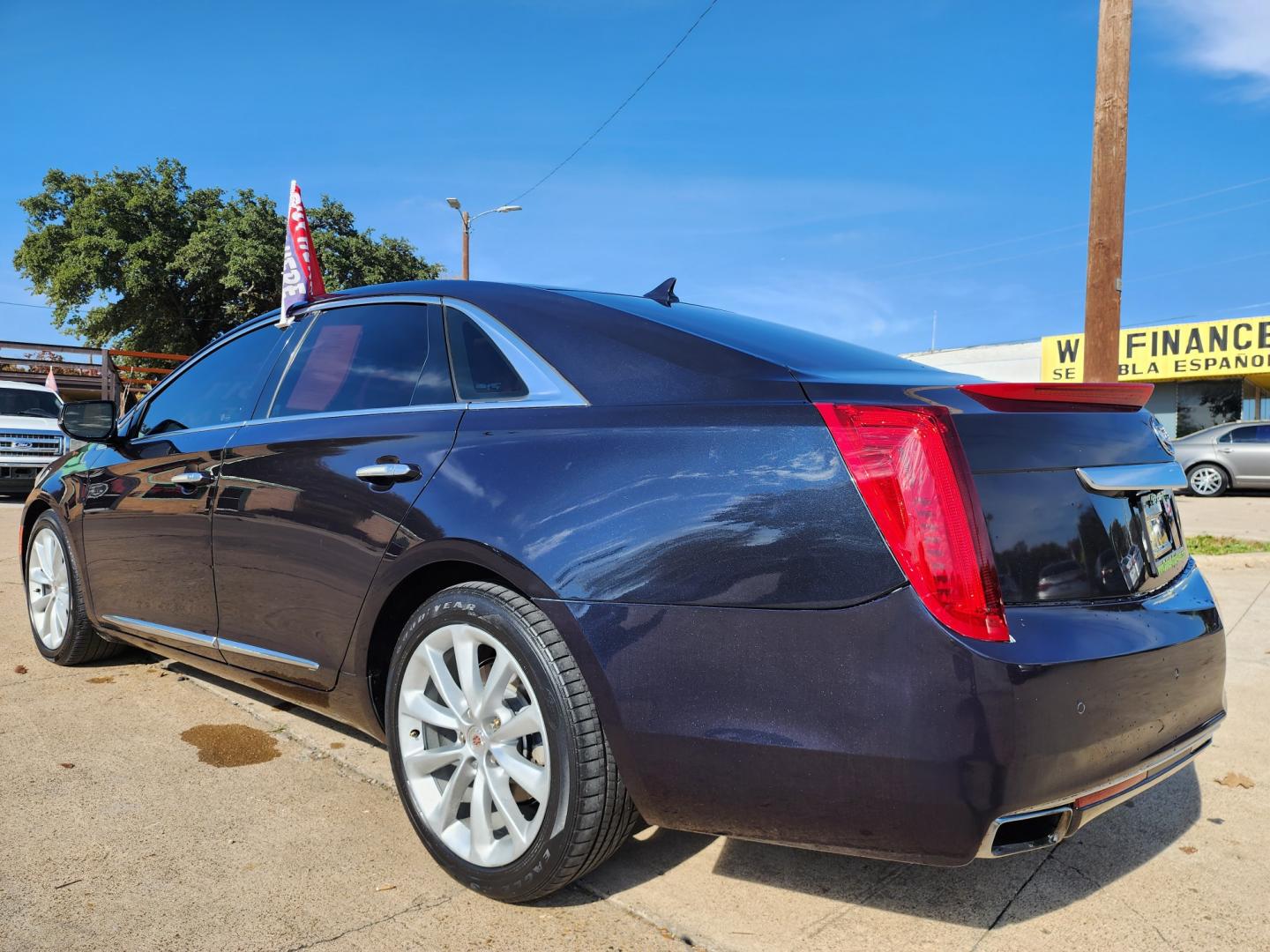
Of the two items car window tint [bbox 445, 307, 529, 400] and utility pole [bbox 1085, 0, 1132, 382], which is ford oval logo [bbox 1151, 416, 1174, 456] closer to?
car window tint [bbox 445, 307, 529, 400]

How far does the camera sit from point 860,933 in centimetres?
223

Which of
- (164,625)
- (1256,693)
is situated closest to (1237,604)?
(1256,693)

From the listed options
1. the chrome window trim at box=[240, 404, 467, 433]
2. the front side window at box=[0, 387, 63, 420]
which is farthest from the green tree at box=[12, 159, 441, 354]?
the chrome window trim at box=[240, 404, 467, 433]

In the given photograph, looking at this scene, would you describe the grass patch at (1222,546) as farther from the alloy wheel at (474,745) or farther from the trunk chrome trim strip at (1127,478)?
the alloy wheel at (474,745)

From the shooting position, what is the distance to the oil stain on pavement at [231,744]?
10.9ft

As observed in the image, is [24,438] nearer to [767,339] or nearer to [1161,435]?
[767,339]

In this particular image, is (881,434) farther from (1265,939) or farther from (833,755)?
(1265,939)

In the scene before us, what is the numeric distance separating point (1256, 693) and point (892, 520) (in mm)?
3298

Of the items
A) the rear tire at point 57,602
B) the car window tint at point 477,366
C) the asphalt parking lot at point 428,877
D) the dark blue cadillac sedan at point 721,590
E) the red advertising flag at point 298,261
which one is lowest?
the asphalt parking lot at point 428,877

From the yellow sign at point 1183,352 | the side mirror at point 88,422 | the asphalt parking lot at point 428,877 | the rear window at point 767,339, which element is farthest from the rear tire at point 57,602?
the yellow sign at point 1183,352

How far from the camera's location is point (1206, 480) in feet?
55.7

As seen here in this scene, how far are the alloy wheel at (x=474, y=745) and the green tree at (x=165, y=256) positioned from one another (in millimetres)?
32071

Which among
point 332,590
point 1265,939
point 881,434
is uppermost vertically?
point 881,434

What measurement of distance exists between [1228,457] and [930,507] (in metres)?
17.5
